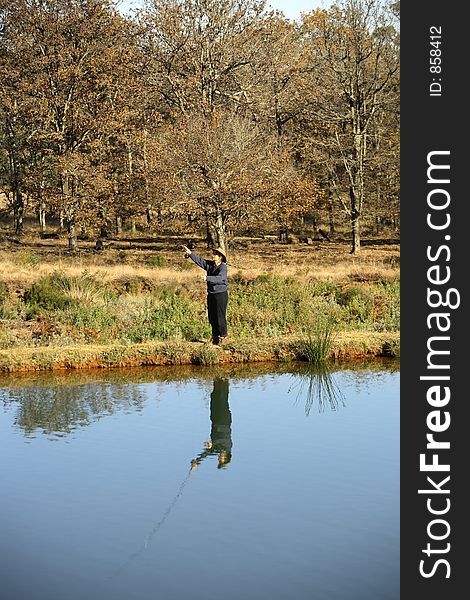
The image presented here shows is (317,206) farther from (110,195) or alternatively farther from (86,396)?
(86,396)

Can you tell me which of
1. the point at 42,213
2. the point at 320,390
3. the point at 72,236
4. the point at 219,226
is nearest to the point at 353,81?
the point at 219,226

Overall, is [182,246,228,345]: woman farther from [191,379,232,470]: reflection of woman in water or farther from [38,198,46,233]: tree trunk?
[38,198,46,233]: tree trunk

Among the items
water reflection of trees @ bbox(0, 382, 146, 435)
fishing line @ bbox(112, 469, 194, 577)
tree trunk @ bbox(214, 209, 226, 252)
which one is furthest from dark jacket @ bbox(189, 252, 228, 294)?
tree trunk @ bbox(214, 209, 226, 252)

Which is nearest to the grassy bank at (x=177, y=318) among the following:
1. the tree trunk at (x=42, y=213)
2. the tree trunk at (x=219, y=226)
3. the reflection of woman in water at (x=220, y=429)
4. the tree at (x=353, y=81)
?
the reflection of woman in water at (x=220, y=429)

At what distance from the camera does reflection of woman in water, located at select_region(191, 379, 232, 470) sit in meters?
11.7

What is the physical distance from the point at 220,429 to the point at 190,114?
28969 millimetres

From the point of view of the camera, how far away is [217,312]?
1742 cm

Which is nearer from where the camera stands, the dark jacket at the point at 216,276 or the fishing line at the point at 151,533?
the fishing line at the point at 151,533

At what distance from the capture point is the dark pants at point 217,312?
1709cm

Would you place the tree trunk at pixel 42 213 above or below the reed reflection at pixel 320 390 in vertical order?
above

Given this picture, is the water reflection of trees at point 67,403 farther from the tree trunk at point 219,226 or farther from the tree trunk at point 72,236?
the tree trunk at point 72,236

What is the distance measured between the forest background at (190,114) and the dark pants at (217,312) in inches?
635

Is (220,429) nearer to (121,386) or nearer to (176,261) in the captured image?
(121,386)

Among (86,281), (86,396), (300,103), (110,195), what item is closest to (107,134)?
(110,195)
